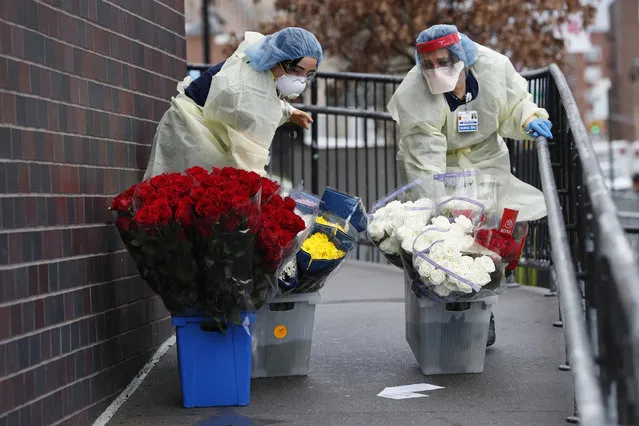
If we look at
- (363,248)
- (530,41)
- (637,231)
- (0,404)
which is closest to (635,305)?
(0,404)

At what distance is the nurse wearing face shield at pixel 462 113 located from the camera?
5.55m

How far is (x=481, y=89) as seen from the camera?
5680 millimetres

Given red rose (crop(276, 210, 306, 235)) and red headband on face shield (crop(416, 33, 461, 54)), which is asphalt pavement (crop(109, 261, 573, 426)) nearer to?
red rose (crop(276, 210, 306, 235))

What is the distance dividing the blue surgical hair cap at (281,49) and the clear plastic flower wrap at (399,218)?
82 centimetres

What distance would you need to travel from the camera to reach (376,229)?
5270 millimetres

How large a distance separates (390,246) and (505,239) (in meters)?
0.57

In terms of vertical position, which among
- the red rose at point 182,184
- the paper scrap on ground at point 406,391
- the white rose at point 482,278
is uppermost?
the red rose at point 182,184

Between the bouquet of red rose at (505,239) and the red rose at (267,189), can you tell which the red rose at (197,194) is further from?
the bouquet of red rose at (505,239)

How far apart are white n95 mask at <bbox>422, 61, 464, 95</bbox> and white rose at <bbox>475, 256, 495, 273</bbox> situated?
1067 mm

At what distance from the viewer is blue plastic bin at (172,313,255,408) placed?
4.64m

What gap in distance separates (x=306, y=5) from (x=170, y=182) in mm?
13001

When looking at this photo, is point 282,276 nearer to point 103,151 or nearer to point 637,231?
point 103,151

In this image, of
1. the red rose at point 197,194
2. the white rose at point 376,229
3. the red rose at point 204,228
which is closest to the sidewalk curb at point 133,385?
the red rose at point 204,228

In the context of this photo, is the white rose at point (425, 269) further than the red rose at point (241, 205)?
Yes
